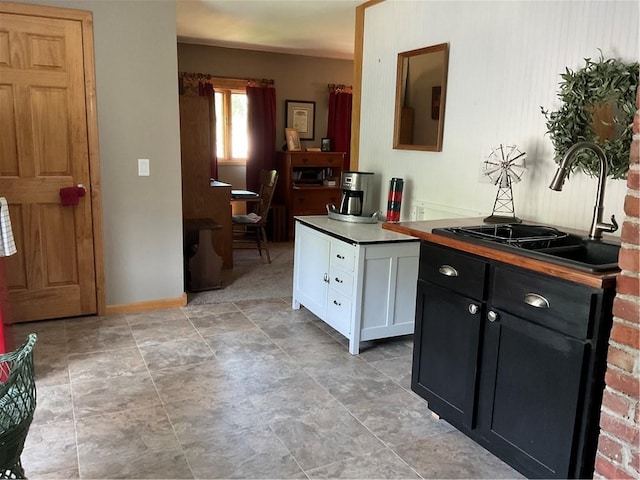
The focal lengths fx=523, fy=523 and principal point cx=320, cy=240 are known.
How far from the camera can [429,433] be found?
2355 millimetres

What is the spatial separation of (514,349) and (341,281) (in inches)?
58.6

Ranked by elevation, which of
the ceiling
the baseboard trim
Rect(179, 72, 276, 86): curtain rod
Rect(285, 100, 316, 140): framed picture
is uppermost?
the ceiling

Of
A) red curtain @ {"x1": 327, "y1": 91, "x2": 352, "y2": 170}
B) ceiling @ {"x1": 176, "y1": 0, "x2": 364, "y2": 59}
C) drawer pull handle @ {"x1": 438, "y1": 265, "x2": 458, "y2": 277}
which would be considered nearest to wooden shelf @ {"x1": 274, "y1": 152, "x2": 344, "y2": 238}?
red curtain @ {"x1": 327, "y1": 91, "x2": 352, "y2": 170}

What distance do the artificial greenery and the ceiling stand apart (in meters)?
2.21

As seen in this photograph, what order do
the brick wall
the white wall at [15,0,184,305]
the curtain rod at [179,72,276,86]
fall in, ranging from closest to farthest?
the brick wall, the white wall at [15,0,184,305], the curtain rod at [179,72,276,86]

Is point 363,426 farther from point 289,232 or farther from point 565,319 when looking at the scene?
point 289,232

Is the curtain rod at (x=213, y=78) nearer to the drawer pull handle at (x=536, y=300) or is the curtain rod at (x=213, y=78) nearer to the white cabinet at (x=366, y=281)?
the white cabinet at (x=366, y=281)

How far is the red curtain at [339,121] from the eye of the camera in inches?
280

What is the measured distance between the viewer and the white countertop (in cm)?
316

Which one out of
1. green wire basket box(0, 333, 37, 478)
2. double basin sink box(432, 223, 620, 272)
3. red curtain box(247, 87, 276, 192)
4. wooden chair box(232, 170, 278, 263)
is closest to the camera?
green wire basket box(0, 333, 37, 478)

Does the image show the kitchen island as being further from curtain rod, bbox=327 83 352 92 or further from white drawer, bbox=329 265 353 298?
curtain rod, bbox=327 83 352 92

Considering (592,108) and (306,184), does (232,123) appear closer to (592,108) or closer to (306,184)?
(306,184)

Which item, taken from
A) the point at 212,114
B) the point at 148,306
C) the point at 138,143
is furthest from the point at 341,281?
the point at 212,114

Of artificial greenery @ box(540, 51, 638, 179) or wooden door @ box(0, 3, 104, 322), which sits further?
→ wooden door @ box(0, 3, 104, 322)
